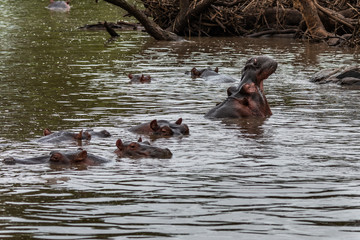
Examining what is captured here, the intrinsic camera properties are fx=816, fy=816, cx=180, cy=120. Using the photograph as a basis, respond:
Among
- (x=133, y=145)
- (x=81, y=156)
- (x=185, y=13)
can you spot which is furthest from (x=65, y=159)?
(x=185, y=13)

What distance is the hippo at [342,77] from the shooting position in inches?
551

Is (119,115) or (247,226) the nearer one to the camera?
(247,226)

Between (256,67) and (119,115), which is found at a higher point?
(256,67)

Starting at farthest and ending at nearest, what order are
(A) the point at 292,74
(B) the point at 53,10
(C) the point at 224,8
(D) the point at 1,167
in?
1. (B) the point at 53,10
2. (C) the point at 224,8
3. (A) the point at 292,74
4. (D) the point at 1,167

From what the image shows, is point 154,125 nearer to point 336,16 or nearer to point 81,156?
point 81,156

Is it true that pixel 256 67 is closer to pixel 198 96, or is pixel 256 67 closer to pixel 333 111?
pixel 333 111

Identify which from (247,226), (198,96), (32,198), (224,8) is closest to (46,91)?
(198,96)

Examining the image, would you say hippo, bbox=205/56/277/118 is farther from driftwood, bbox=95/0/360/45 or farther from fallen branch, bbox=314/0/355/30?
fallen branch, bbox=314/0/355/30

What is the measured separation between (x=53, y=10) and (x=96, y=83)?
24.1m

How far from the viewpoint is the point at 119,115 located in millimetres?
10727

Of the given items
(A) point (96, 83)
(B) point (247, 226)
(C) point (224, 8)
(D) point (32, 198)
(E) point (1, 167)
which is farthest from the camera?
(C) point (224, 8)

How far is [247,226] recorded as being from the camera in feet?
17.4

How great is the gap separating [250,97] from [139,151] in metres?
2.99

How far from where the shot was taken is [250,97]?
34.4 feet
